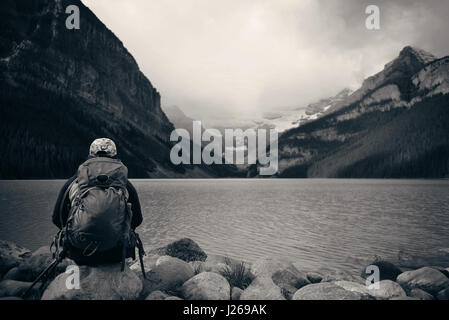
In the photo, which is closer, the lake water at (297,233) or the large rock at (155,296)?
the large rock at (155,296)

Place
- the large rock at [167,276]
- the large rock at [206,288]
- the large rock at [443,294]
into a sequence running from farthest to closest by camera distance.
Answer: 1. the large rock at [443,294]
2. the large rock at [167,276]
3. the large rock at [206,288]

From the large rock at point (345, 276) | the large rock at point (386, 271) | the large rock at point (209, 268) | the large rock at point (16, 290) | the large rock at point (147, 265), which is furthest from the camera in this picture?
the large rock at point (386, 271)

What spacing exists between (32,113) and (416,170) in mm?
235205

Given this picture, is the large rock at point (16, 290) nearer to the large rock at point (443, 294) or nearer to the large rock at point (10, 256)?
the large rock at point (10, 256)

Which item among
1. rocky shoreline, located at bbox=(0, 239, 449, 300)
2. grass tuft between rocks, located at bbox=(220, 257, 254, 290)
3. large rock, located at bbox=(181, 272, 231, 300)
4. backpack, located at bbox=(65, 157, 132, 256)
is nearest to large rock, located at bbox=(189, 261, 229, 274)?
rocky shoreline, located at bbox=(0, 239, 449, 300)

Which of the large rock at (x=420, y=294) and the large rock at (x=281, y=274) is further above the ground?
the large rock at (x=281, y=274)

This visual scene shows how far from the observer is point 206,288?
7383mm

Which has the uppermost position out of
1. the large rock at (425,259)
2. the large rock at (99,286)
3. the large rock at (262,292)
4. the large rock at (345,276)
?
the large rock at (99,286)

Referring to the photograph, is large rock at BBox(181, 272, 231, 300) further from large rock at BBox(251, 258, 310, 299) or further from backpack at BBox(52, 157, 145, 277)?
backpack at BBox(52, 157, 145, 277)

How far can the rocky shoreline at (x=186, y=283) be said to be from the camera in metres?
6.28

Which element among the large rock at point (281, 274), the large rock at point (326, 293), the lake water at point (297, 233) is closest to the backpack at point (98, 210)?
the large rock at point (326, 293)

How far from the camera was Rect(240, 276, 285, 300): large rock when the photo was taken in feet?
23.4
